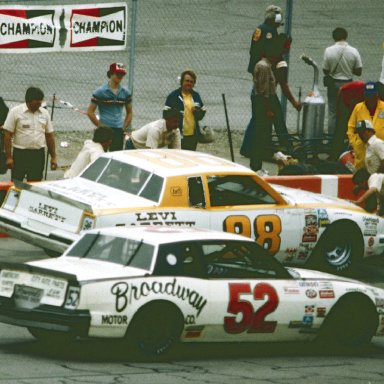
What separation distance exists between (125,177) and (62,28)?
4.52 m

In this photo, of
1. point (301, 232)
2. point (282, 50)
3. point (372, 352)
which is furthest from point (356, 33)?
point (372, 352)

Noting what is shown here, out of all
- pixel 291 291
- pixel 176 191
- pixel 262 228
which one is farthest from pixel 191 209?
pixel 291 291

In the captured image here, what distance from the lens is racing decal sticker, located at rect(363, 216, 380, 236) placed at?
17.2 meters

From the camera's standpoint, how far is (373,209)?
1798cm

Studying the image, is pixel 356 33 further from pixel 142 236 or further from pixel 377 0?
pixel 142 236

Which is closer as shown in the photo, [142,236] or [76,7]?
[142,236]

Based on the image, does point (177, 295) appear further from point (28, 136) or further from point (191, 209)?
point (28, 136)

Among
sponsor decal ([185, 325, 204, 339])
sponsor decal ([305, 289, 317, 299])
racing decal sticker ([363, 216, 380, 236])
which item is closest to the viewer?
sponsor decal ([185, 325, 204, 339])

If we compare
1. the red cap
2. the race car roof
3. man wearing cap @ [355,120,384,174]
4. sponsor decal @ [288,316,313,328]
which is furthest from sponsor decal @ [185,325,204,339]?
the red cap

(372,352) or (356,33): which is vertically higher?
(356,33)

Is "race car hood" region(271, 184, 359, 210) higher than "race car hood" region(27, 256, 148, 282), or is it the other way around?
"race car hood" region(271, 184, 359, 210)

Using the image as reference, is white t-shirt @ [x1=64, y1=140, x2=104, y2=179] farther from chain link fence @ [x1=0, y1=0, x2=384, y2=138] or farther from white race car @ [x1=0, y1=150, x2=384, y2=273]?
chain link fence @ [x1=0, y1=0, x2=384, y2=138]

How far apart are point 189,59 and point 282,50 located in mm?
7128

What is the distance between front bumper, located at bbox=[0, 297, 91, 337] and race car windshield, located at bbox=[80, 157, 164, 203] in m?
3.74
